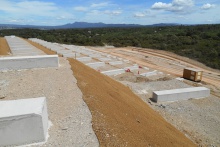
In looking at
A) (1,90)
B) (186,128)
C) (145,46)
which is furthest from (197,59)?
(1,90)

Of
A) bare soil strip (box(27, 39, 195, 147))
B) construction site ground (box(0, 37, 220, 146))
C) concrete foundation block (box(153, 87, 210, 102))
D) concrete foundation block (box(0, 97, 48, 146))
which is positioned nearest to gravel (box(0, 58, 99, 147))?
construction site ground (box(0, 37, 220, 146))

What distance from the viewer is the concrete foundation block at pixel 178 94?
1495cm

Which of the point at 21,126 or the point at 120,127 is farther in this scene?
the point at 120,127

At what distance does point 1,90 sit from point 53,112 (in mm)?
3926

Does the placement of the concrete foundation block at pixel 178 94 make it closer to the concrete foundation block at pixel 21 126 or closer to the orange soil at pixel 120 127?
the orange soil at pixel 120 127

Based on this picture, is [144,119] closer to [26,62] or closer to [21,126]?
[21,126]

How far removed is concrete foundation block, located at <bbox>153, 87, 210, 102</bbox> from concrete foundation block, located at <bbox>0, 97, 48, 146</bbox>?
1054 cm

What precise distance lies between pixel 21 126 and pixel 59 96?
3.61 meters

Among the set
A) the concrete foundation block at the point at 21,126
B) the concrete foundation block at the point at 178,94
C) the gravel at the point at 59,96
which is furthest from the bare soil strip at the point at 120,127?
the concrete foundation block at the point at 178,94

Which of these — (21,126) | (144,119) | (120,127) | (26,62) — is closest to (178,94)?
(144,119)

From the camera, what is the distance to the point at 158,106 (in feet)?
46.5

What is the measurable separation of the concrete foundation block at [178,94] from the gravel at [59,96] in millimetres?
6789

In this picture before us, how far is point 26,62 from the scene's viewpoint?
1345cm

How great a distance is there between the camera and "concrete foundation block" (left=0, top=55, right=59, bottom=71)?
43.4ft
